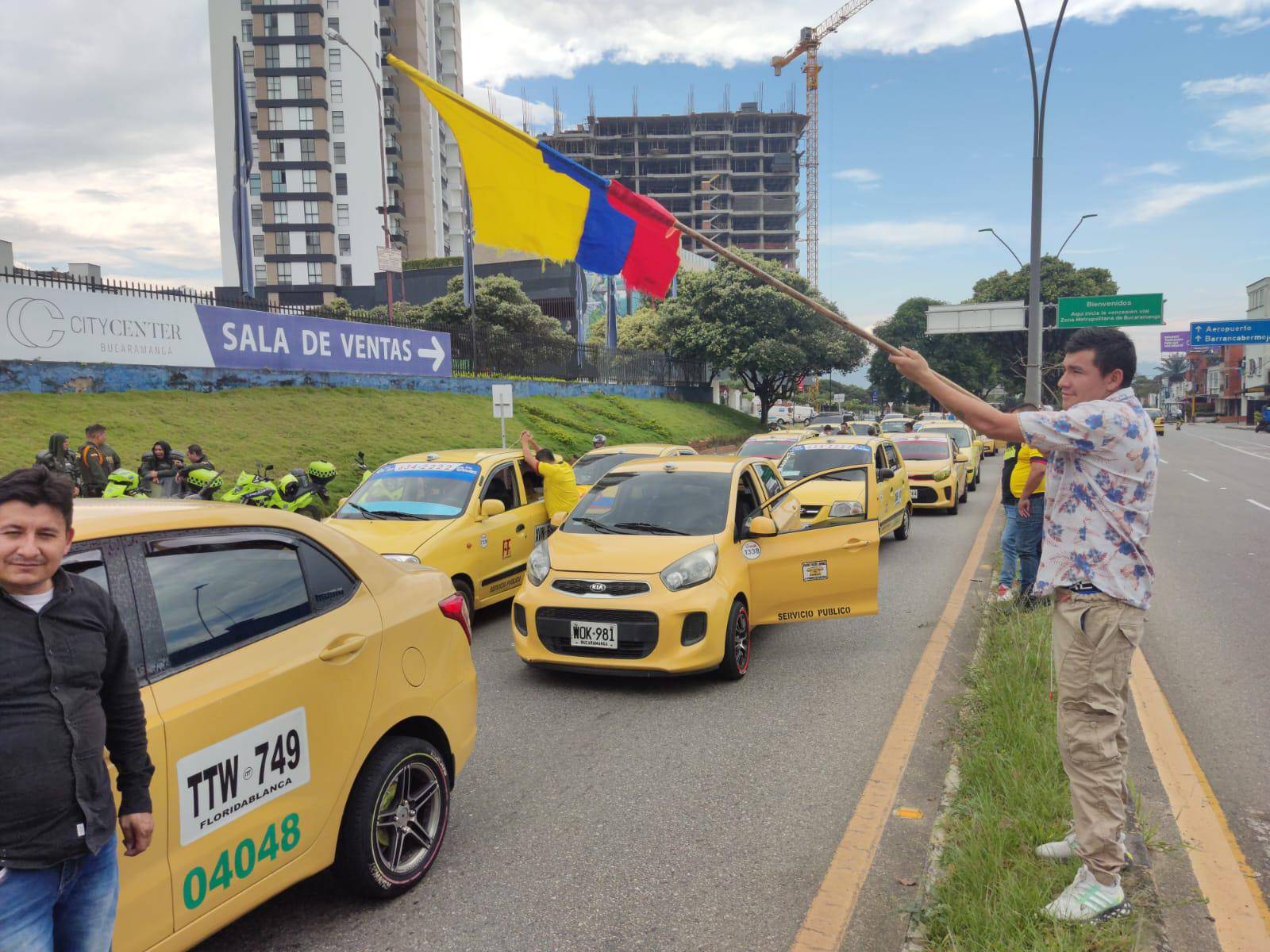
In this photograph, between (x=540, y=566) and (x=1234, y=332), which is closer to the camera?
(x=540, y=566)

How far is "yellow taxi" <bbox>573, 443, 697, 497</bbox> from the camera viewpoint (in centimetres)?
1141

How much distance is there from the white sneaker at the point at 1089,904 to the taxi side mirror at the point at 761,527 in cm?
365

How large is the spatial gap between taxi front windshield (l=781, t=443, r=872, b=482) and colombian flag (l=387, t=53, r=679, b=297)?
7.38m

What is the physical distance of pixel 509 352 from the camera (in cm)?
2920

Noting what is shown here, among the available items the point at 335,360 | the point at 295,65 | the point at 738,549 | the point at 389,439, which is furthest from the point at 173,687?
the point at 295,65

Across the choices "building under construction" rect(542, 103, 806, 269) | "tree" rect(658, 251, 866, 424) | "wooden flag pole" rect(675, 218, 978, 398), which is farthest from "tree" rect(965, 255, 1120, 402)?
"building under construction" rect(542, 103, 806, 269)

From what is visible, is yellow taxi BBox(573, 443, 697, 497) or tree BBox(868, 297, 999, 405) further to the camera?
tree BBox(868, 297, 999, 405)

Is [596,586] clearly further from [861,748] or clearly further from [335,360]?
[335,360]

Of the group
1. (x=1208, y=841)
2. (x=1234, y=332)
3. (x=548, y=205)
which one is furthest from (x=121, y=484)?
(x=1234, y=332)

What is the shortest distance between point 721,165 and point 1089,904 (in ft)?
457

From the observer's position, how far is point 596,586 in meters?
5.97

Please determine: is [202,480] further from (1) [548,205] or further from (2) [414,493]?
(1) [548,205]

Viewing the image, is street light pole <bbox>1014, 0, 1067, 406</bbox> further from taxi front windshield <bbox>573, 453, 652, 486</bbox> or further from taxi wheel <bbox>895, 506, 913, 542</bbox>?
taxi front windshield <bbox>573, 453, 652, 486</bbox>

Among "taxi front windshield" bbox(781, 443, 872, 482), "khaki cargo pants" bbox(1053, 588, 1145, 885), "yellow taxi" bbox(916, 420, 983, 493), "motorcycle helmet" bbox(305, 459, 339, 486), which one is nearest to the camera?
"khaki cargo pants" bbox(1053, 588, 1145, 885)
